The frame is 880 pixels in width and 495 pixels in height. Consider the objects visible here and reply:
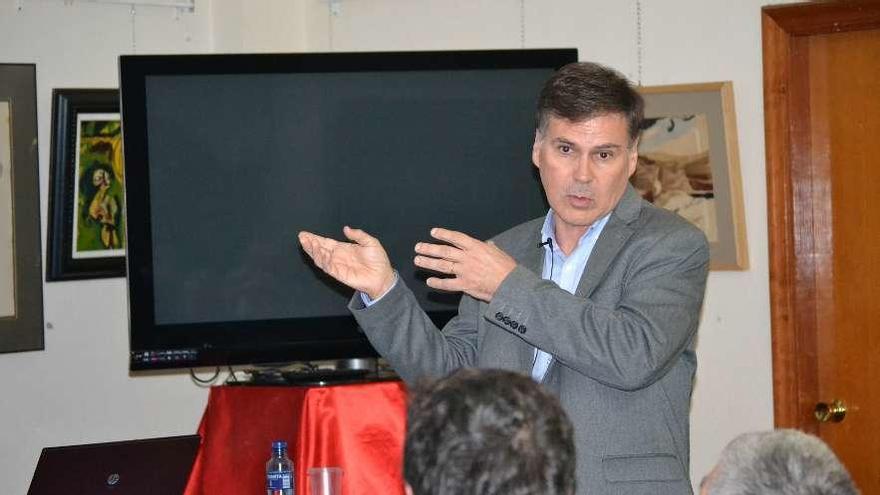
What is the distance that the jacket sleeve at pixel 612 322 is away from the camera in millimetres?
2018

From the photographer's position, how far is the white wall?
3.63 meters

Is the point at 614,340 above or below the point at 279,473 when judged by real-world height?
above

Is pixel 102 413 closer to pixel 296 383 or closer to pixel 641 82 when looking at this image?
pixel 296 383


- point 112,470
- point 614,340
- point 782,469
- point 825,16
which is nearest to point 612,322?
point 614,340

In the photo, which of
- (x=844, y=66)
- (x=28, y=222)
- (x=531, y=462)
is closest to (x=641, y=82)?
(x=844, y=66)

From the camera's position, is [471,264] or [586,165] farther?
[586,165]

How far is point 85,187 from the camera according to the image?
3.87 metres

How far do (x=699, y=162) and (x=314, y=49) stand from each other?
1.46 meters

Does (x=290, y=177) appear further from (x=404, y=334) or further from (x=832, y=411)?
(x=832, y=411)

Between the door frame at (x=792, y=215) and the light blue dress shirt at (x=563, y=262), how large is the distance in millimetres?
1442

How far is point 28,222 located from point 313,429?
5.04 feet

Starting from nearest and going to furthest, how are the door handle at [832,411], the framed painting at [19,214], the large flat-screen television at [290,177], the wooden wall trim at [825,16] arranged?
the large flat-screen television at [290,177], the wooden wall trim at [825,16], the door handle at [832,411], the framed painting at [19,214]

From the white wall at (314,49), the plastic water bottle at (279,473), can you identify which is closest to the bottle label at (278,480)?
the plastic water bottle at (279,473)

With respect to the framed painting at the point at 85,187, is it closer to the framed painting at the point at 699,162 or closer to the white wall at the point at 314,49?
the white wall at the point at 314,49
